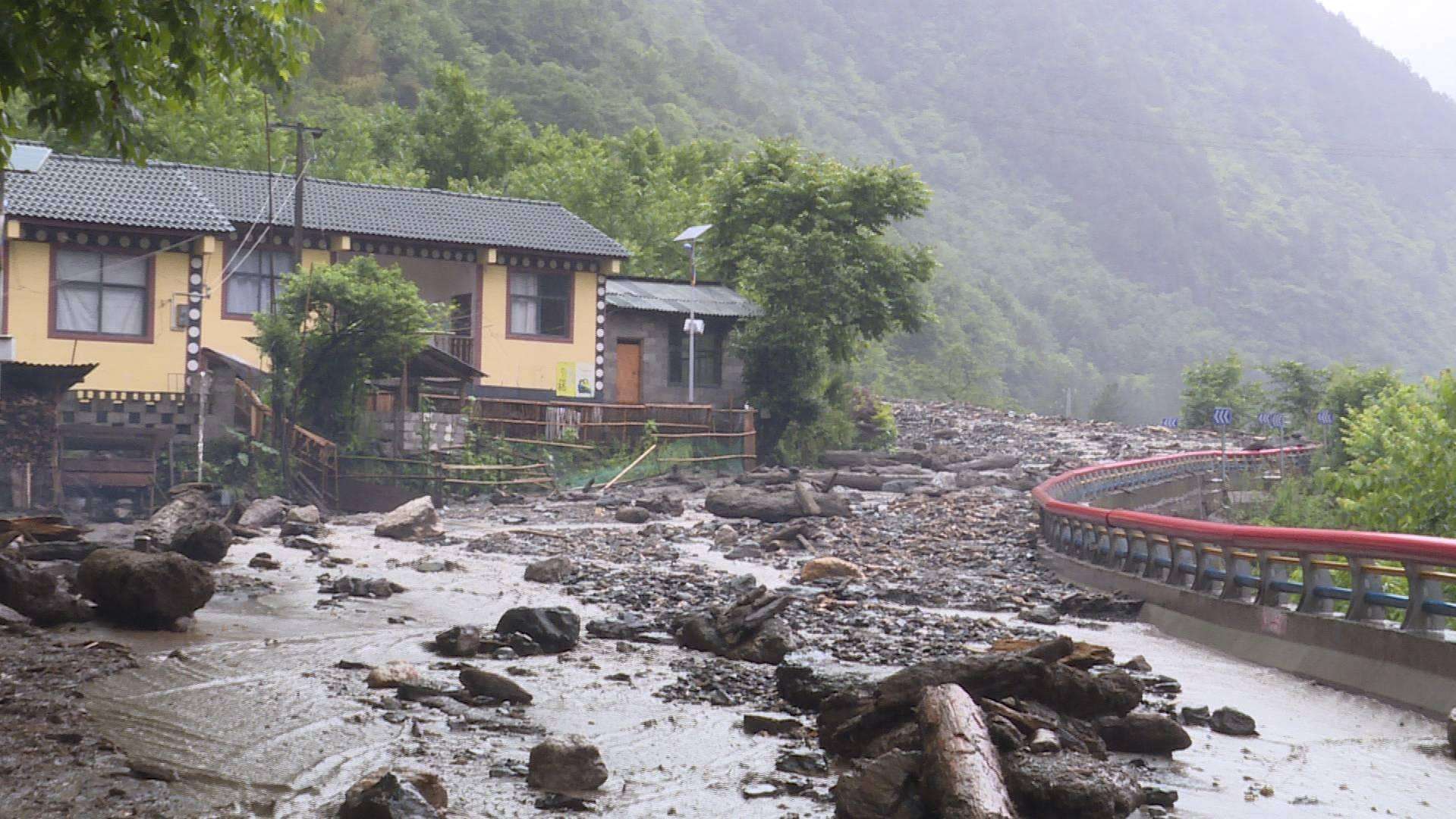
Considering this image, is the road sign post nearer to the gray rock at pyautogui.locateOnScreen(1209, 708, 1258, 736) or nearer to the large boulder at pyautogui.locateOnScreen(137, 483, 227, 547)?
the large boulder at pyautogui.locateOnScreen(137, 483, 227, 547)

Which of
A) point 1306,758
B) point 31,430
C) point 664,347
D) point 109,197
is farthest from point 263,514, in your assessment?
point 664,347

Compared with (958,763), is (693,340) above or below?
above

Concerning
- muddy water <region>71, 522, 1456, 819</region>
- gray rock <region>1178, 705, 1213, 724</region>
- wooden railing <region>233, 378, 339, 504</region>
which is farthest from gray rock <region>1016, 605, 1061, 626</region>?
wooden railing <region>233, 378, 339, 504</region>

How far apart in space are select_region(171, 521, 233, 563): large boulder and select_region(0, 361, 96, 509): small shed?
12302 millimetres

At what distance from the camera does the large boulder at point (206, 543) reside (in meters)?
15.6

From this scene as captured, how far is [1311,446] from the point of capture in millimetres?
50562

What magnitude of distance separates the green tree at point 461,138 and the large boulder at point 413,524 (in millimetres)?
36349

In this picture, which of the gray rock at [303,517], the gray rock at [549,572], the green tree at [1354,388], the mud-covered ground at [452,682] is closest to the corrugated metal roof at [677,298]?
the gray rock at [303,517]

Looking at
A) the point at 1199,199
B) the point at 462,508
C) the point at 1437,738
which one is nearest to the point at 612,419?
the point at 462,508

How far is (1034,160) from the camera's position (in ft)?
589

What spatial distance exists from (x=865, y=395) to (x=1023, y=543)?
23.4 m

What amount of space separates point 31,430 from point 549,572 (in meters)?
15.0

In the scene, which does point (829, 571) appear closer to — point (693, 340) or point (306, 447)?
point (306, 447)

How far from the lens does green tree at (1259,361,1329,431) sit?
2633 inches
